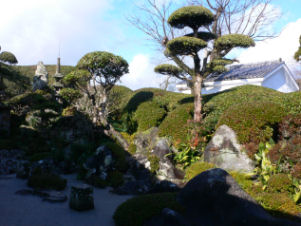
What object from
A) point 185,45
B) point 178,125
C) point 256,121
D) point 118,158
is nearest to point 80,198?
point 118,158

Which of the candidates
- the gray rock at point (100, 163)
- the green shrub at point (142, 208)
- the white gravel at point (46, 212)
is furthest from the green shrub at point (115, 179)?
the green shrub at point (142, 208)

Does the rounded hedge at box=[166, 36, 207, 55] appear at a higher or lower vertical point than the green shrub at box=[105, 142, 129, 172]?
higher

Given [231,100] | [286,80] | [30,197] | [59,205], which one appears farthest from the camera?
[286,80]

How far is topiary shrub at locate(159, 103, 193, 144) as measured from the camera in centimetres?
1122

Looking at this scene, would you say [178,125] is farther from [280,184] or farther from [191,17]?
[280,184]

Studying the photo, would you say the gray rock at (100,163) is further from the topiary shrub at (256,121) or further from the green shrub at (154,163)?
the topiary shrub at (256,121)

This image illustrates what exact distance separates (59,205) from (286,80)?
2381cm

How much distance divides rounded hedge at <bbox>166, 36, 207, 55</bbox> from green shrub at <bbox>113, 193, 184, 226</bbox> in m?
6.78

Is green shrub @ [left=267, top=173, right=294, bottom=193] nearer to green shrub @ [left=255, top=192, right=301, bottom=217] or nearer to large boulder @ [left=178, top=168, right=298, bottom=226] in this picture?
green shrub @ [left=255, top=192, right=301, bottom=217]

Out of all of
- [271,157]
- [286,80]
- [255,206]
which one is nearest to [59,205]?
[255,206]

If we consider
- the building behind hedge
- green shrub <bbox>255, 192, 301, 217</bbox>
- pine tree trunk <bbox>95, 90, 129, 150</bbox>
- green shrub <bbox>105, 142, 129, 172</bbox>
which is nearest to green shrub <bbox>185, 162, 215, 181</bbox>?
green shrub <bbox>255, 192, 301, 217</bbox>

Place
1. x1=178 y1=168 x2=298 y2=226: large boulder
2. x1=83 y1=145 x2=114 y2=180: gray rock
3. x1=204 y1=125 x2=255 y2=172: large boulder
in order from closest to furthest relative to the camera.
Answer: x1=178 y1=168 x2=298 y2=226: large boulder → x1=204 y1=125 x2=255 y2=172: large boulder → x1=83 y1=145 x2=114 y2=180: gray rock

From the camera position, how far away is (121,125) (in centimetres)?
1488

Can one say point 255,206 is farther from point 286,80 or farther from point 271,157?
point 286,80
